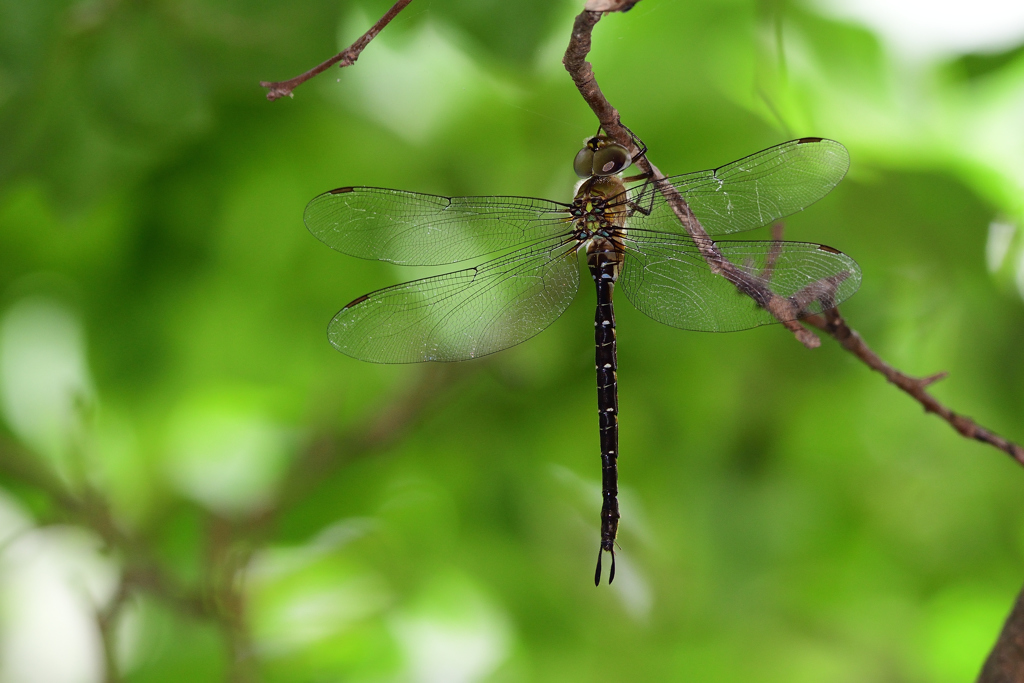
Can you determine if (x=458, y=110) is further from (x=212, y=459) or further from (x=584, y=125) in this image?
(x=212, y=459)

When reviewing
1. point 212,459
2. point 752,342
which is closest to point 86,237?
point 212,459

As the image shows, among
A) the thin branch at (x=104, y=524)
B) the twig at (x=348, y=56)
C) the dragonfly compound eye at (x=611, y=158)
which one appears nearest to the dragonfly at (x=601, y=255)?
the dragonfly compound eye at (x=611, y=158)

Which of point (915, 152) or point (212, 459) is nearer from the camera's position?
point (915, 152)

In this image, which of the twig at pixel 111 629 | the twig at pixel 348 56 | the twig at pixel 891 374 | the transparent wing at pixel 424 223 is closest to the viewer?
the twig at pixel 348 56

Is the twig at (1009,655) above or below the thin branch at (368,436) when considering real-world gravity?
below

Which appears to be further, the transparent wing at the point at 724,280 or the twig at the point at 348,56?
the transparent wing at the point at 724,280

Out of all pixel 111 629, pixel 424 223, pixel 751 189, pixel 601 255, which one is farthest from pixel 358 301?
pixel 111 629

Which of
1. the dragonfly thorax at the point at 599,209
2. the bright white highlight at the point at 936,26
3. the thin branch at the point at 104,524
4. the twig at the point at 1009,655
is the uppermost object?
the bright white highlight at the point at 936,26

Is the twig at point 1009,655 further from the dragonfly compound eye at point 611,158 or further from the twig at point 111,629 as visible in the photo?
the twig at point 111,629

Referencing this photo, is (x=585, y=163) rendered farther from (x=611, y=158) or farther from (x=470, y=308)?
(x=470, y=308)
